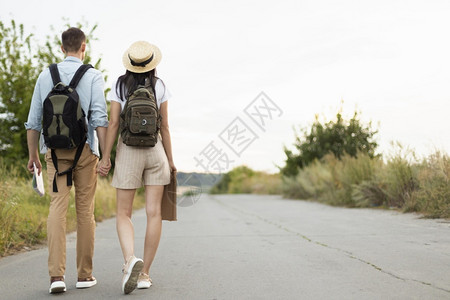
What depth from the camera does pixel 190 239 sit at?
326 inches

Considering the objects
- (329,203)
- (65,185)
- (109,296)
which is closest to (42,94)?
(65,185)

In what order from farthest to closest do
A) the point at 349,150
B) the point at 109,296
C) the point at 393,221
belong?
the point at 349,150
the point at 393,221
the point at 109,296

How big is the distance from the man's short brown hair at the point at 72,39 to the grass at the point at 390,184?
7.65 metres

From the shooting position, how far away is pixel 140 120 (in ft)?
14.7

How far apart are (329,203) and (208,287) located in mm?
13226

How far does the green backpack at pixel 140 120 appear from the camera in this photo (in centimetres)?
449

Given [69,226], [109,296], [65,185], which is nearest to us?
[109,296]

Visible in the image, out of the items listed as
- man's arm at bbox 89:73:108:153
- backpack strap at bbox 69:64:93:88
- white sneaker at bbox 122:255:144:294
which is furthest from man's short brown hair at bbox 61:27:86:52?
white sneaker at bbox 122:255:144:294

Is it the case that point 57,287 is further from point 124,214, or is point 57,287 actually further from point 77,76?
point 77,76

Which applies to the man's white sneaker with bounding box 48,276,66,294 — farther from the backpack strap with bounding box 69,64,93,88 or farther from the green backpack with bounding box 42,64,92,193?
the backpack strap with bounding box 69,64,93,88

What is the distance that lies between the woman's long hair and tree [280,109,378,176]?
20308 millimetres

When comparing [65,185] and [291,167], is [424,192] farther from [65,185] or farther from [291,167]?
[291,167]

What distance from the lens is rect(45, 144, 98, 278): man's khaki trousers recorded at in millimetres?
4598

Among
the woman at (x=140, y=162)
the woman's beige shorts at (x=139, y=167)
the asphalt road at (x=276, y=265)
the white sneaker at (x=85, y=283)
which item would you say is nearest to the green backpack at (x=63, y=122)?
the woman at (x=140, y=162)
